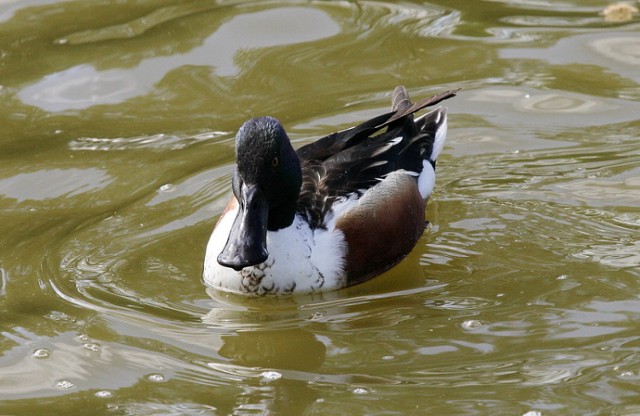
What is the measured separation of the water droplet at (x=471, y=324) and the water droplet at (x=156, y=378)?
1604 mm

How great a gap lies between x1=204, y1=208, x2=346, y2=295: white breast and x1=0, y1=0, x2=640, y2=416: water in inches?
4.6

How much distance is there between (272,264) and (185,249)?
2.67 feet

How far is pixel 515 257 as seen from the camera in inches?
277

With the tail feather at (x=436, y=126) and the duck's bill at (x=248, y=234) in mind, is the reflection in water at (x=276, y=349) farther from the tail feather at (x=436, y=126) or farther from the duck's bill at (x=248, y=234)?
the tail feather at (x=436, y=126)

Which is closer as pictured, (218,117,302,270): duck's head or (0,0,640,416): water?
(0,0,640,416): water

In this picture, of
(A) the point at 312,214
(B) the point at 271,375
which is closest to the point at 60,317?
(B) the point at 271,375

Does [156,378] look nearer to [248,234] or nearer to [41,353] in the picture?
[41,353]

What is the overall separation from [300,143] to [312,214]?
177 centimetres

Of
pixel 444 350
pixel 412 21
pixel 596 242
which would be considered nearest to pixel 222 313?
pixel 444 350

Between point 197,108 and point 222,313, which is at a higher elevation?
point 197,108

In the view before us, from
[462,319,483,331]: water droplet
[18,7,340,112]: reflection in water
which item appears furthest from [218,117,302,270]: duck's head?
[18,7,340,112]: reflection in water

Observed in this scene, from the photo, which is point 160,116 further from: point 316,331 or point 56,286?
point 316,331

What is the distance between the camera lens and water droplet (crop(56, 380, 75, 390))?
5.66 meters

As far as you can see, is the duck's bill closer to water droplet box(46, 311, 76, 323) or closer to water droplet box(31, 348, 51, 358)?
water droplet box(46, 311, 76, 323)
